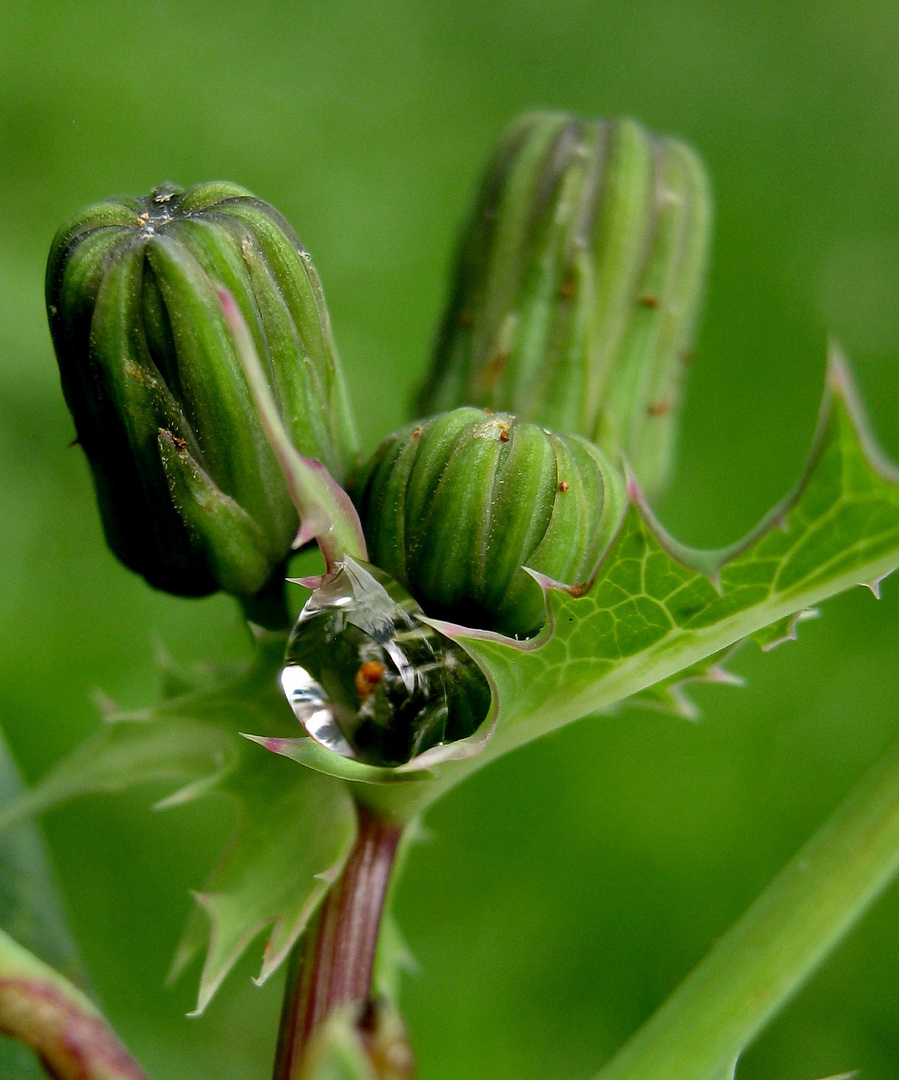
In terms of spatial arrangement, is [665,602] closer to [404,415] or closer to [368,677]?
[368,677]

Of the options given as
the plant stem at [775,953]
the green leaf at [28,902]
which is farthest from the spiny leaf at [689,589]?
the green leaf at [28,902]

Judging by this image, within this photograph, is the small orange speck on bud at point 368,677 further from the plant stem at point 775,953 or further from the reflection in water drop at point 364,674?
the plant stem at point 775,953

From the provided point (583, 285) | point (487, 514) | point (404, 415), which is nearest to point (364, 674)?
point (487, 514)

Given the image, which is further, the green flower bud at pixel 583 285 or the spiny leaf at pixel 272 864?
the green flower bud at pixel 583 285

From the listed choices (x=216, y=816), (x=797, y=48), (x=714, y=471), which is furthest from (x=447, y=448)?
(x=797, y=48)

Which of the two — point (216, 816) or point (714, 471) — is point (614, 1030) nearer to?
point (216, 816)

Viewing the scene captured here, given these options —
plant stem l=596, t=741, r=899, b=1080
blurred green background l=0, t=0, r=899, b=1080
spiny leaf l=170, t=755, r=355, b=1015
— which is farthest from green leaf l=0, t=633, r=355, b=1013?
blurred green background l=0, t=0, r=899, b=1080
